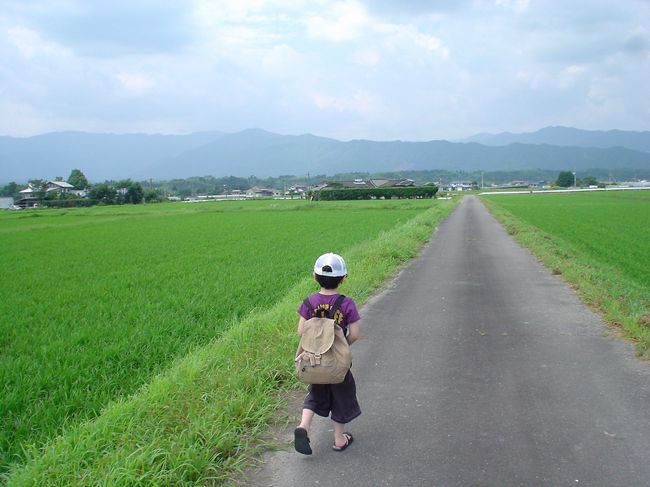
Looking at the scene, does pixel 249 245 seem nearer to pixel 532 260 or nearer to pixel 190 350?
pixel 532 260

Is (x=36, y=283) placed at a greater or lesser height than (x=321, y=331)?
lesser

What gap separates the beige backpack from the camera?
308 cm

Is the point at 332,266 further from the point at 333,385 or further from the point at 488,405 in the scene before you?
the point at 488,405

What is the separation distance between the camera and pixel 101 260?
593 inches

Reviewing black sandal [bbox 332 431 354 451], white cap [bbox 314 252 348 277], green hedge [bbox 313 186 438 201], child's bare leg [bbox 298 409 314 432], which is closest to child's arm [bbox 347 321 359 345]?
white cap [bbox 314 252 348 277]

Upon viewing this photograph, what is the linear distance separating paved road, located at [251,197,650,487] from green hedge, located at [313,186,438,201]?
66594 millimetres

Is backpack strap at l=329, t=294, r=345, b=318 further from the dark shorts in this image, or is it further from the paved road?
the paved road

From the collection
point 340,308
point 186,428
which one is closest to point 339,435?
point 340,308

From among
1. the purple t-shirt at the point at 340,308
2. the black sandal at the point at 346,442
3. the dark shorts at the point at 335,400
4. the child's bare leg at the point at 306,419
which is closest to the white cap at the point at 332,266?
the purple t-shirt at the point at 340,308

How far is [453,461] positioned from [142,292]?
7855 millimetres

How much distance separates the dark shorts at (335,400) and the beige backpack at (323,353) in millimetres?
220

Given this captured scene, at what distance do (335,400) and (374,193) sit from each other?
70896mm

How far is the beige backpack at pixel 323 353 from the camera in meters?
3.08

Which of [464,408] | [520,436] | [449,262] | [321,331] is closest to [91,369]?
[321,331]
